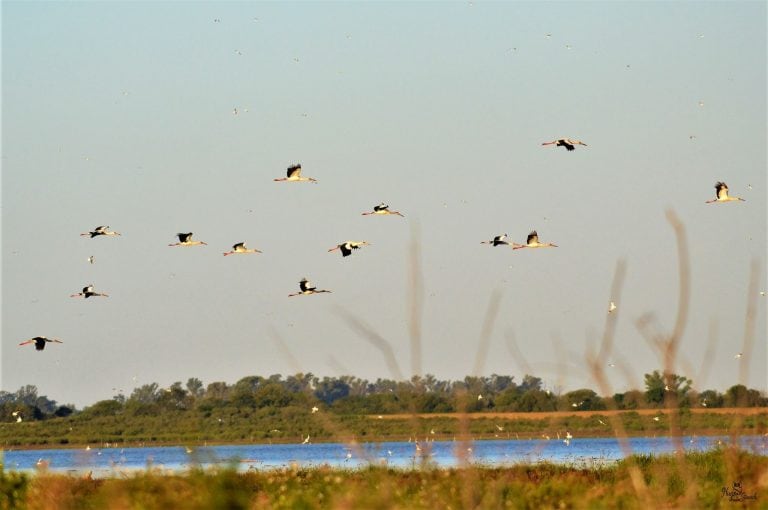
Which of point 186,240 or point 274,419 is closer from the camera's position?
point 186,240

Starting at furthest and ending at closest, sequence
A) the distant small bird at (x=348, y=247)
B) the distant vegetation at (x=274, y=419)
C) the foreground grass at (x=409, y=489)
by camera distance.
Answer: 1. the distant vegetation at (x=274, y=419)
2. the distant small bird at (x=348, y=247)
3. the foreground grass at (x=409, y=489)

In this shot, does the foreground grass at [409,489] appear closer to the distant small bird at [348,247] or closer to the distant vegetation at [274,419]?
the distant small bird at [348,247]

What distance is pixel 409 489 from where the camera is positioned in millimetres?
22453

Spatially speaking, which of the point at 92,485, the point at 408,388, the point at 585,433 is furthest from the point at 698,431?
the point at 408,388

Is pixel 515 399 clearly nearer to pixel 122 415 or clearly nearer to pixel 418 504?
pixel 122 415

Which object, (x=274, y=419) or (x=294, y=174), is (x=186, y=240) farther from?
(x=274, y=419)

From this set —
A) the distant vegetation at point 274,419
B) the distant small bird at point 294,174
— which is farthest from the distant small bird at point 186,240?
the distant vegetation at point 274,419

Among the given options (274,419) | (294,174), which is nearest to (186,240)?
(294,174)

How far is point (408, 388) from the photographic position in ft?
26.2

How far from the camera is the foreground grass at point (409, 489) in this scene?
1248 centimetres

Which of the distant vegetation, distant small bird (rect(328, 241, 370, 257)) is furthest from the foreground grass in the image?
the distant vegetation

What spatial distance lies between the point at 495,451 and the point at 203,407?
3599cm

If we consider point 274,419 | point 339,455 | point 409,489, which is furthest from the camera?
point 274,419

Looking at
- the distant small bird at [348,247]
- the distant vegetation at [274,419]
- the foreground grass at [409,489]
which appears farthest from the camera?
the distant vegetation at [274,419]
